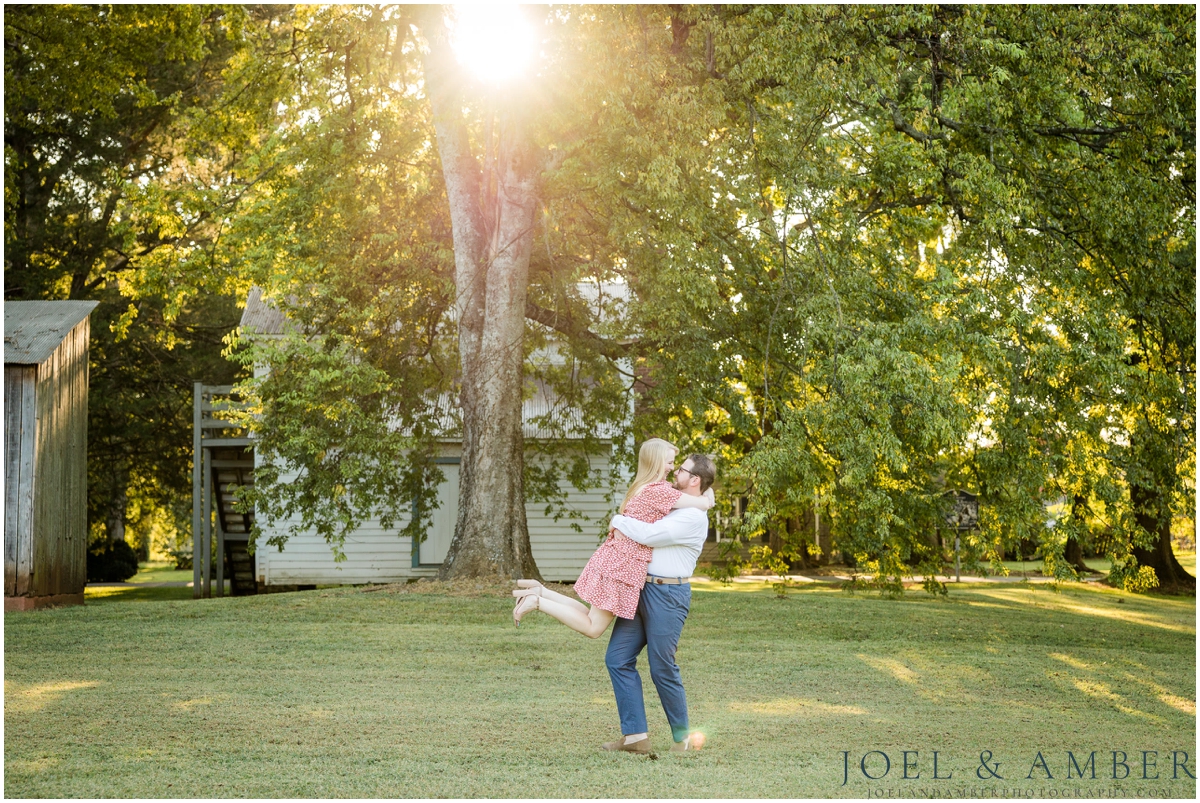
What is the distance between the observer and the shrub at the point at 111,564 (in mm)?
33156

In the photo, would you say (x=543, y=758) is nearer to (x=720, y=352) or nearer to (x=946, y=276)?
(x=946, y=276)

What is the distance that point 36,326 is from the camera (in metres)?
16.9

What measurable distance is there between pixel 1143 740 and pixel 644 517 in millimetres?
3998

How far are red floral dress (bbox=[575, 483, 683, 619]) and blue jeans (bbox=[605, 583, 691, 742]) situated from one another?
0.12 metres

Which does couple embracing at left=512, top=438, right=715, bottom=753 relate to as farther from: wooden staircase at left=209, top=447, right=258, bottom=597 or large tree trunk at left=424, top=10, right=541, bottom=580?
wooden staircase at left=209, top=447, right=258, bottom=597

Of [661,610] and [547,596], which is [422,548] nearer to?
[547,596]

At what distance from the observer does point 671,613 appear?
21.4 ft

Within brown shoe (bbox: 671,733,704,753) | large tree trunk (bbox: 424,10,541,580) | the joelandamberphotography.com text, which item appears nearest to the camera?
the joelandamberphotography.com text

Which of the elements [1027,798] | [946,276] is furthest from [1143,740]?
[946,276]

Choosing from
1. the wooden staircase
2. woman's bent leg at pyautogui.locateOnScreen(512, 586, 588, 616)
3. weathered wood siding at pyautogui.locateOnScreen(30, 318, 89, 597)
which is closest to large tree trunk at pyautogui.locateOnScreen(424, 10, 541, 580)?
weathered wood siding at pyautogui.locateOnScreen(30, 318, 89, 597)

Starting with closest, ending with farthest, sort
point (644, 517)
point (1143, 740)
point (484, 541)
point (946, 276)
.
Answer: point (644, 517) < point (1143, 740) < point (946, 276) < point (484, 541)

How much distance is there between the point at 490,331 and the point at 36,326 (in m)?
6.76

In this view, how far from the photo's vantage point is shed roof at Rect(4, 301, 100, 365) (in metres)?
16.0

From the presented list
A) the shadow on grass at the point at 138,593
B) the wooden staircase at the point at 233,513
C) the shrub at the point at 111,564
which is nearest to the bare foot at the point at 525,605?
the wooden staircase at the point at 233,513
